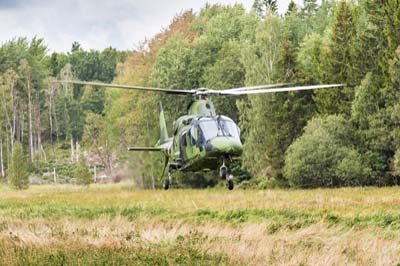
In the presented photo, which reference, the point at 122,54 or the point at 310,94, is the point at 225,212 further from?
the point at 122,54

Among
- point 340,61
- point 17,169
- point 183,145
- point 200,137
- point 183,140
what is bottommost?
point 17,169

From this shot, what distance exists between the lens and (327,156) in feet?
164

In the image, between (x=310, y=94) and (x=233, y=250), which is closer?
(x=233, y=250)

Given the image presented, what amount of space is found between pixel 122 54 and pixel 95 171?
160 ft

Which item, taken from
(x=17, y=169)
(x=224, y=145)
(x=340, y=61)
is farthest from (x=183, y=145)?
(x=17, y=169)

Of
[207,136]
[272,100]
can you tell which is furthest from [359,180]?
[207,136]

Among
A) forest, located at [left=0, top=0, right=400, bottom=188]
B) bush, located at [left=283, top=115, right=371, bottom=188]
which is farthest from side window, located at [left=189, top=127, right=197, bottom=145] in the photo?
bush, located at [left=283, top=115, right=371, bottom=188]

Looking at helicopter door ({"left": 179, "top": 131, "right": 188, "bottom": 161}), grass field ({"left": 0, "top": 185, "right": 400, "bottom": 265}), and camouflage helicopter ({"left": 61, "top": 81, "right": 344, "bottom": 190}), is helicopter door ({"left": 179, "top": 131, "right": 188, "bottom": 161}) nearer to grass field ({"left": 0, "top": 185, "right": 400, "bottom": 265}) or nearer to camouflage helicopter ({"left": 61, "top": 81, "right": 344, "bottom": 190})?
camouflage helicopter ({"left": 61, "top": 81, "right": 344, "bottom": 190})

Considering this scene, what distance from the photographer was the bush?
49.1 meters

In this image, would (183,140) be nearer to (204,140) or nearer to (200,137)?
(200,137)

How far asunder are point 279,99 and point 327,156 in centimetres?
701

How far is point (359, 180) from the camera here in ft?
165

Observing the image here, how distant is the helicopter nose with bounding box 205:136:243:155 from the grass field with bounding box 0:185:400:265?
8.51 feet

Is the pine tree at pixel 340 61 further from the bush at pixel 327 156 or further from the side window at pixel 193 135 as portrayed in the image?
the side window at pixel 193 135
